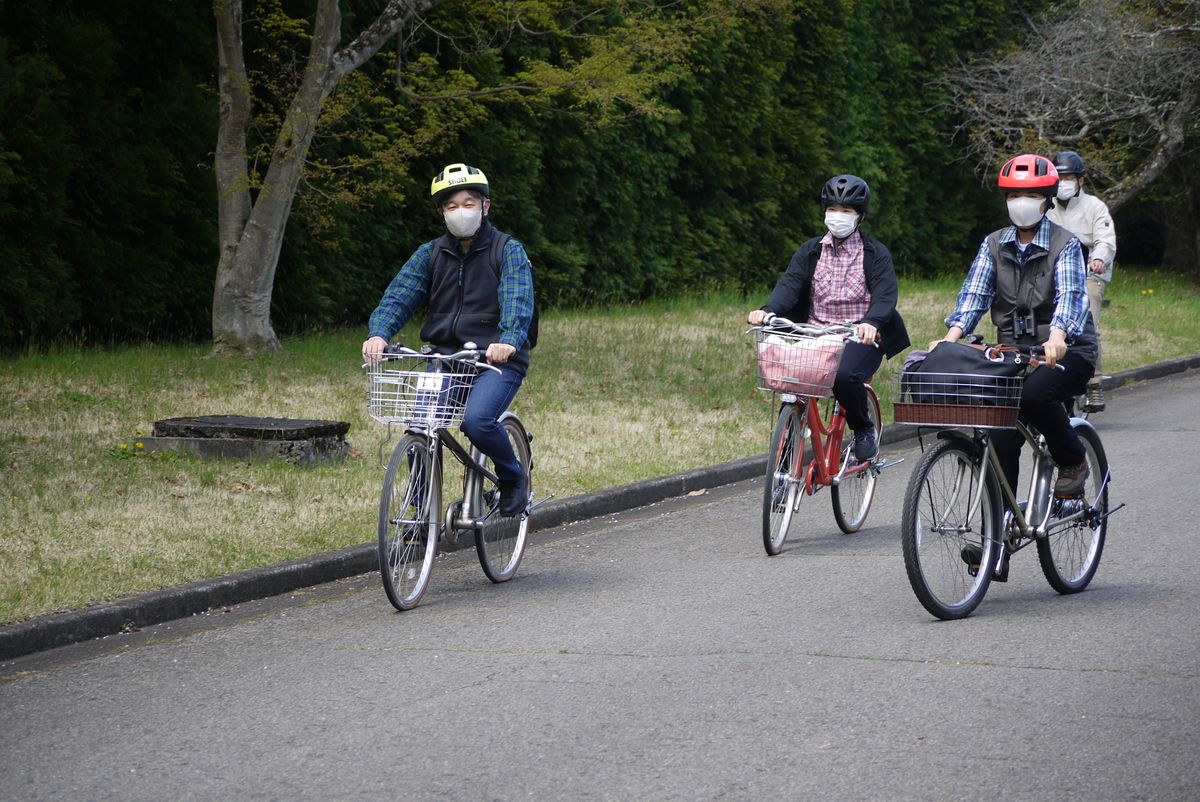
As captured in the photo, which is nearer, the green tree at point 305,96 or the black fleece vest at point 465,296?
the black fleece vest at point 465,296

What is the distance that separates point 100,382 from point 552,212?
29.7 feet

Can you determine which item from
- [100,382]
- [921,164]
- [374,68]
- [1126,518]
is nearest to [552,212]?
[374,68]

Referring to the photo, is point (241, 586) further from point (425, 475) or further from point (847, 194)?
point (847, 194)

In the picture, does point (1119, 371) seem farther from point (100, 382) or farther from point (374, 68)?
point (100, 382)

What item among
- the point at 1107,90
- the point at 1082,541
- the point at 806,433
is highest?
the point at 1107,90

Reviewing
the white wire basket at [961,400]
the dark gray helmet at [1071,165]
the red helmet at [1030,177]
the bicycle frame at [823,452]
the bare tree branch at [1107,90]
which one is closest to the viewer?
the white wire basket at [961,400]

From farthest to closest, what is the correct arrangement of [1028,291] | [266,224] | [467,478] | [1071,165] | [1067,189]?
[266,224]
[1067,189]
[1071,165]
[467,478]
[1028,291]

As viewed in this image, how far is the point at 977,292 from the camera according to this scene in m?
6.47

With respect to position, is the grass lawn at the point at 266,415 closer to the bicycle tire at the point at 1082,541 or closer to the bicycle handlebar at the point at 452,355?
the bicycle handlebar at the point at 452,355

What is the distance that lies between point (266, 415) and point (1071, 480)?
22.7ft

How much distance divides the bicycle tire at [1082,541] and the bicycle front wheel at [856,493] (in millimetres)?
1662

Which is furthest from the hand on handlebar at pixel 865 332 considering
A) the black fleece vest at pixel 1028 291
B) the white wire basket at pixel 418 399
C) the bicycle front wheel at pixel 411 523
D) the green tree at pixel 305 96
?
the green tree at pixel 305 96

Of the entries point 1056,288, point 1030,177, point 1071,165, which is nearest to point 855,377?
point 1056,288

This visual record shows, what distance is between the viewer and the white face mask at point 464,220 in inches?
270
